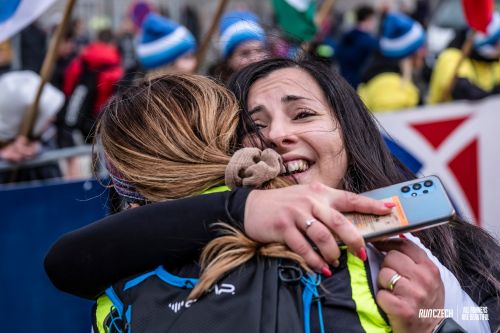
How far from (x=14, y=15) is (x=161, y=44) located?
8.16 feet

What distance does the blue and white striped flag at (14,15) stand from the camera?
3523mm

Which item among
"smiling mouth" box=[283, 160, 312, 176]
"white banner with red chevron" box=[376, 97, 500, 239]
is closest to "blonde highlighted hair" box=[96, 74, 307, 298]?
"smiling mouth" box=[283, 160, 312, 176]

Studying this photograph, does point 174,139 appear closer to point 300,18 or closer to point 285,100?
point 285,100

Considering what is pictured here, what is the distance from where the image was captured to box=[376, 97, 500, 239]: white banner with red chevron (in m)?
5.09

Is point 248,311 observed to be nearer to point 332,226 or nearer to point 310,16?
point 332,226

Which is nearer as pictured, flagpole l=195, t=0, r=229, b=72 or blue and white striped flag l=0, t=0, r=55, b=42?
blue and white striped flag l=0, t=0, r=55, b=42

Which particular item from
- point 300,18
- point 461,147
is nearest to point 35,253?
point 300,18

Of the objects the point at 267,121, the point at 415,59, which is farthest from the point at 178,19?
the point at 267,121

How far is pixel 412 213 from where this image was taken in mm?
1538

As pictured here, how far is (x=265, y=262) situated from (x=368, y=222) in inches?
8.4

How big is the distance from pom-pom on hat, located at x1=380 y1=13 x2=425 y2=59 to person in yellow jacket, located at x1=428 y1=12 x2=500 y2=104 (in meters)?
0.29

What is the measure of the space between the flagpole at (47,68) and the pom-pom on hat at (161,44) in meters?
1.83

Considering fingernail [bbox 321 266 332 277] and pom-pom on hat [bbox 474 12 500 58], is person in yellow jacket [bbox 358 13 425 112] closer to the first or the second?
pom-pom on hat [bbox 474 12 500 58]

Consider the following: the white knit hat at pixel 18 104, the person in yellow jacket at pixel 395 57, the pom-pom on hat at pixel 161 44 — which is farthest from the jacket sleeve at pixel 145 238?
the person in yellow jacket at pixel 395 57
